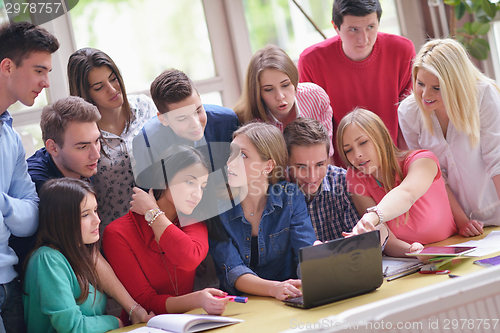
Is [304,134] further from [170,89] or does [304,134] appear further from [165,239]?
[165,239]

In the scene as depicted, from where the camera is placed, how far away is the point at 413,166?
1.57 m

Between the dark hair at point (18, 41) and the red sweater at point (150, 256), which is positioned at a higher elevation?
the dark hair at point (18, 41)

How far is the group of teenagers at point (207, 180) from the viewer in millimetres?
1291

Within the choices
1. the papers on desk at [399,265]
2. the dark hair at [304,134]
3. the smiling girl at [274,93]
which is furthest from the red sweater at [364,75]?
the papers on desk at [399,265]

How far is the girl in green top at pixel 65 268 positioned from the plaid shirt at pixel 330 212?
0.78 meters

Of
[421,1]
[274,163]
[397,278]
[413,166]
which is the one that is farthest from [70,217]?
[421,1]

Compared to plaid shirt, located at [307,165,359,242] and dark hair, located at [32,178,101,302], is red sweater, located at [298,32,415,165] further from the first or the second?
dark hair, located at [32,178,101,302]

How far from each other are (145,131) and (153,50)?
1.03 m

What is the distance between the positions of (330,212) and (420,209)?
0.33 metres

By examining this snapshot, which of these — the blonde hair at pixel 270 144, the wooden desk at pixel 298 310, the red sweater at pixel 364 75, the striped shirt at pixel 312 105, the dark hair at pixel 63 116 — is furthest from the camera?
the red sweater at pixel 364 75

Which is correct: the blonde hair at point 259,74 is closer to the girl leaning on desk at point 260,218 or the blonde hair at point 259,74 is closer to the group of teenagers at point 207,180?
the group of teenagers at point 207,180

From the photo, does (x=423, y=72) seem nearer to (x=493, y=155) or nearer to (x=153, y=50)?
(x=493, y=155)

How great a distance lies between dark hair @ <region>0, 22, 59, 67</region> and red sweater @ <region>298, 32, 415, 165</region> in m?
1.19

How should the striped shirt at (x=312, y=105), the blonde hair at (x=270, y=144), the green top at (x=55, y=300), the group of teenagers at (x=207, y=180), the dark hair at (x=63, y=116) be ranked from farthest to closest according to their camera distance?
1. the striped shirt at (x=312, y=105)
2. the blonde hair at (x=270, y=144)
3. the dark hair at (x=63, y=116)
4. the group of teenagers at (x=207, y=180)
5. the green top at (x=55, y=300)
